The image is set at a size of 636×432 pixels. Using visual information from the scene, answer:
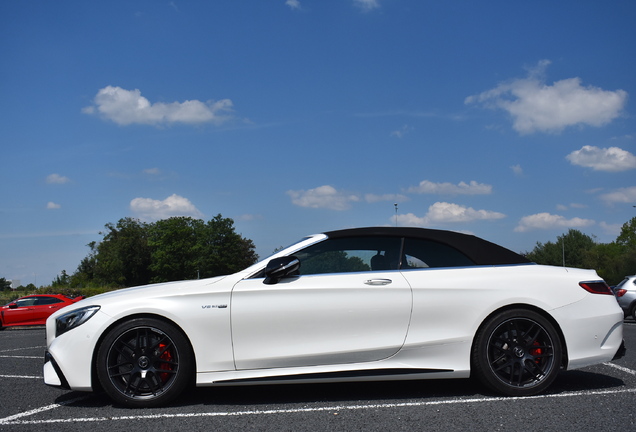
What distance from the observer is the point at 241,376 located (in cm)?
490

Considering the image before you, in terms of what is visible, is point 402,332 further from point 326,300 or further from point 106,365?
point 106,365

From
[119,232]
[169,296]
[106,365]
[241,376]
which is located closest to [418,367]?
[241,376]

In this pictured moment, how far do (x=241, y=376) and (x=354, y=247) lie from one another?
1498 mm

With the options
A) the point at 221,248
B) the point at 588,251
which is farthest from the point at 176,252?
the point at 588,251

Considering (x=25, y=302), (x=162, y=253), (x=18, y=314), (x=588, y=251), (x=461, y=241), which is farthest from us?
(x=162, y=253)

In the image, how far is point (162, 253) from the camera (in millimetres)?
92562

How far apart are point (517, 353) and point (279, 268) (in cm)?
220

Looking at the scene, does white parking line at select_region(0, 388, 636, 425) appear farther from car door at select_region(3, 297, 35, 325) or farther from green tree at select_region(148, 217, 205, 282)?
green tree at select_region(148, 217, 205, 282)

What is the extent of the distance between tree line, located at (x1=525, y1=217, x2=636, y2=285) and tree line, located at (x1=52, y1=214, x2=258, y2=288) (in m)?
49.2

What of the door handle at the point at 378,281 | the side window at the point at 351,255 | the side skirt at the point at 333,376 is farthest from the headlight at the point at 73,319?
the door handle at the point at 378,281

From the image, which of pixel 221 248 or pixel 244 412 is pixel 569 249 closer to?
pixel 221 248

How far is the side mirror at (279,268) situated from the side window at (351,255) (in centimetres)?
17

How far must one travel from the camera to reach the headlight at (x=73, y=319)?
5.01 meters

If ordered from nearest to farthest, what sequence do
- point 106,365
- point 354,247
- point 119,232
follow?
point 106,365 → point 354,247 → point 119,232
